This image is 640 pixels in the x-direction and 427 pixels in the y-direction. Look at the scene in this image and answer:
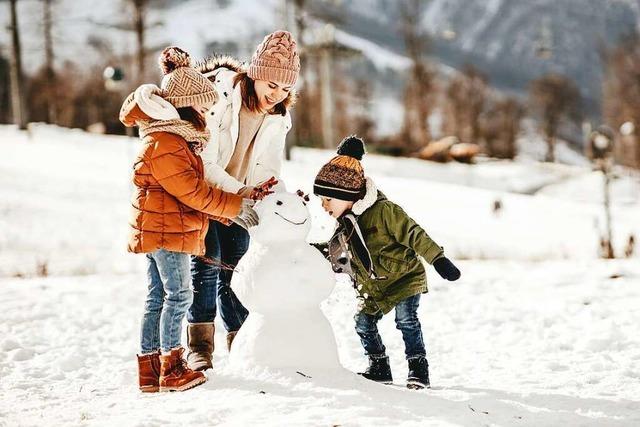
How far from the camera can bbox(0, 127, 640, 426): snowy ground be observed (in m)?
2.75

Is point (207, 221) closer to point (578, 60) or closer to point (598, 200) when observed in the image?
point (598, 200)

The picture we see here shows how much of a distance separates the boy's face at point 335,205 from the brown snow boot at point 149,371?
3.64ft

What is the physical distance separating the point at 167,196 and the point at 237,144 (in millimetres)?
626

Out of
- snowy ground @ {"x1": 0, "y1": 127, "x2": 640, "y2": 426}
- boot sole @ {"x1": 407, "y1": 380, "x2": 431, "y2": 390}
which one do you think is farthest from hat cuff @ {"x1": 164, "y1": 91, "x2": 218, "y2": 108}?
boot sole @ {"x1": 407, "y1": 380, "x2": 431, "y2": 390}

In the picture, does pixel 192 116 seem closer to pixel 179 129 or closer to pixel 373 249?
pixel 179 129

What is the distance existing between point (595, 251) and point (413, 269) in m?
7.94

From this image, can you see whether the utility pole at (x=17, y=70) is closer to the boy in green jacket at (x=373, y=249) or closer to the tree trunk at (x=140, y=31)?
the tree trunk at (x=140, y=31)

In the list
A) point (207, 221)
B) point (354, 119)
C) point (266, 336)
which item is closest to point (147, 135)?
point (207, 221)

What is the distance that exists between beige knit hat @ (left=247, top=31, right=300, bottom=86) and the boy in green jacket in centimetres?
47

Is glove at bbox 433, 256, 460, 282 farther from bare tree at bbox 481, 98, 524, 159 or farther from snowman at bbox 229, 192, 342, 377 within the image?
bare tree at bbox 481, 98, 524, 159

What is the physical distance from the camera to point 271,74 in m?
3.45

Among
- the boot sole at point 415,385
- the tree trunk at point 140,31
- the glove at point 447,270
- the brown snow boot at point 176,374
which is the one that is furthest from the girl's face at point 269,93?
the tree trunk at point 140,31

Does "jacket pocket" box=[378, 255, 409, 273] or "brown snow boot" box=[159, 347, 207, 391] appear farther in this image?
"jacket pocket" box=[378, 255, 409, 273]

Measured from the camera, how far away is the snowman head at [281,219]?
3.16m
